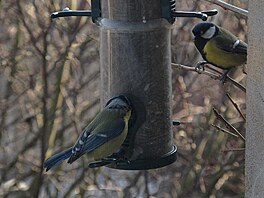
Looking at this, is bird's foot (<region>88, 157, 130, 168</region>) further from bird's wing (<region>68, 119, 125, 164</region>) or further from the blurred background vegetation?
the blurred background vegetation

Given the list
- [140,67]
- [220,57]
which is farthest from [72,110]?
[140,67]

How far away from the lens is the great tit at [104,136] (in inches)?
85.6

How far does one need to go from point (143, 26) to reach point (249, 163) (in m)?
0.84

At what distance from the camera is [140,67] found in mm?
2256

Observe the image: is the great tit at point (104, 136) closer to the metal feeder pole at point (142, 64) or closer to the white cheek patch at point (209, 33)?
the metal feeder pole at point (142, 64)

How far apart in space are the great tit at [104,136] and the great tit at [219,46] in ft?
2.93

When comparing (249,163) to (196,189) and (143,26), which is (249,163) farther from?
(196,189)

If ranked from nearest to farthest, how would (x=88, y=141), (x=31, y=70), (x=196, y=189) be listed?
(x=88, y=141)
(x=31, y=70)
(x=196, y=189)

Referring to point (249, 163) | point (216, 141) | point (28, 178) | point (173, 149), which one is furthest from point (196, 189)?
point (249, 163)

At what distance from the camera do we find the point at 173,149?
7.77ft

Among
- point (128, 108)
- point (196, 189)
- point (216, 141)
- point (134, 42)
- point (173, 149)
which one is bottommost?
point (196, 189)

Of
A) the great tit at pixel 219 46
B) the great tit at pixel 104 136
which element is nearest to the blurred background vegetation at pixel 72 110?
the great tit at pixel 219 46

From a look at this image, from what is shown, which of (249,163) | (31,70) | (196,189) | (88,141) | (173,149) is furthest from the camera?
(196,189)

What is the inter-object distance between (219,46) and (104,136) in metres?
1.07
